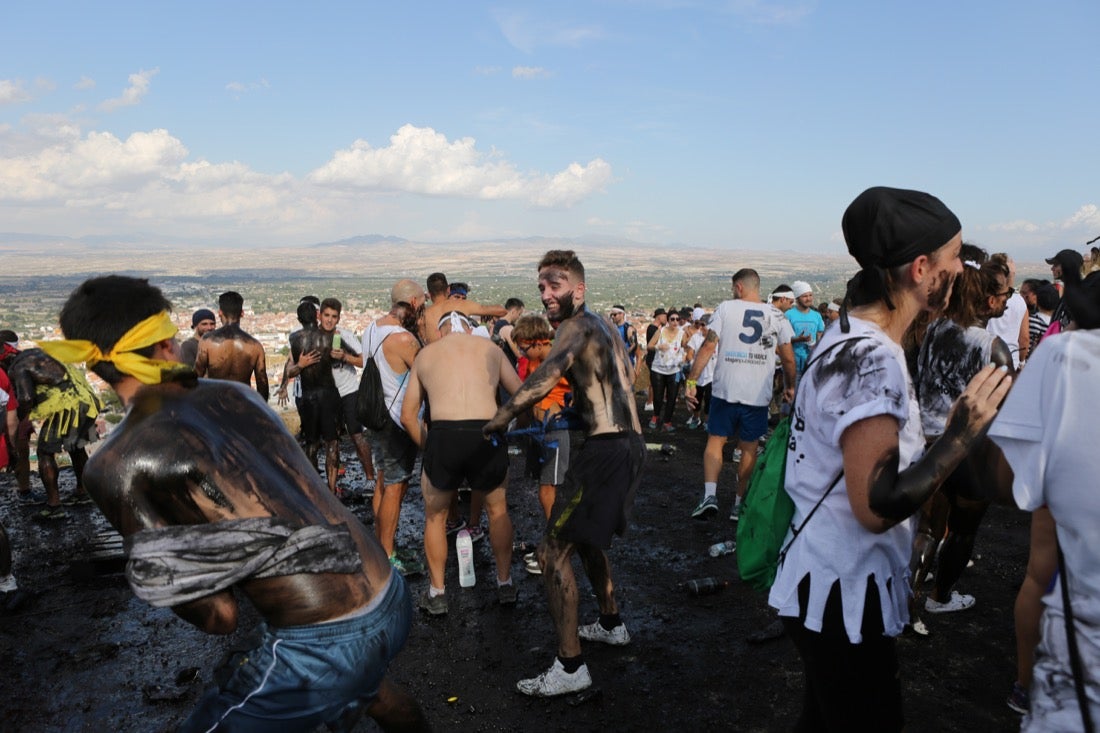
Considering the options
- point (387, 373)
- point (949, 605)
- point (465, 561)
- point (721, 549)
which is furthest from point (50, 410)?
point (949, 605)

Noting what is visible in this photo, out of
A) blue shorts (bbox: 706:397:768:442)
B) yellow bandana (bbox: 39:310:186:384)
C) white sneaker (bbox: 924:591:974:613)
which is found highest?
yellow bandana (bbox: 39:310:186:384)

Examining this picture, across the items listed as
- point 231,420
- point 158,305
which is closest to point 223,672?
point 231,420

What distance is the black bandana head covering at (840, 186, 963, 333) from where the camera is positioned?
6.13 ft

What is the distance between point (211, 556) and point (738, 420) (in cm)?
502

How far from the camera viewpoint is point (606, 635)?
163 inches

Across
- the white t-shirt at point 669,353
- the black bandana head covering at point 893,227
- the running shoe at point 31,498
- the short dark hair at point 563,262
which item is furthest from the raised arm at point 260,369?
the black bandana head covering at point 893,227

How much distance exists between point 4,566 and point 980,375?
6.02m

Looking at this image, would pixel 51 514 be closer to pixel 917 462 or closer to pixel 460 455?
pixel 460 455

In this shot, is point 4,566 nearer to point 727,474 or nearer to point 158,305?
point 158,305

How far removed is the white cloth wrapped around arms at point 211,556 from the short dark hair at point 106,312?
20.3 inches

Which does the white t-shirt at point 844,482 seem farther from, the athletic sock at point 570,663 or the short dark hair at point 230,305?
the short dark hair at point 230,305

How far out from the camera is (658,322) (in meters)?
12.0

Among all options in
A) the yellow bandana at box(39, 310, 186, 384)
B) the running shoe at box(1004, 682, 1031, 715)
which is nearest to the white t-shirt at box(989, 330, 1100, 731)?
the yellow bandana at box(39, 310, 186, 384)

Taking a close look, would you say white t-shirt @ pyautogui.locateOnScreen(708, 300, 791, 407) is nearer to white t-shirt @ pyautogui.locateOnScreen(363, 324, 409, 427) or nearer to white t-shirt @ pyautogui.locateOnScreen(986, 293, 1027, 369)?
white t-shirt @ pyautogui.locateOnScreen(986, 293, 1027, 369)
